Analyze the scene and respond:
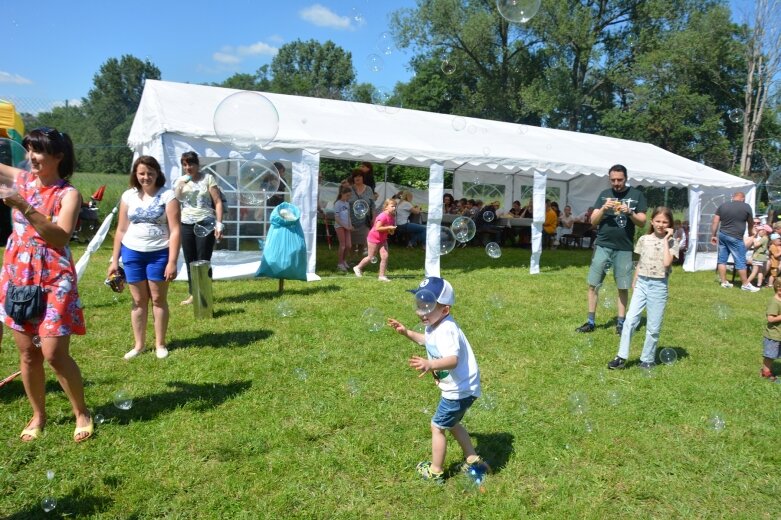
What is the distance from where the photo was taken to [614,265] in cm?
592

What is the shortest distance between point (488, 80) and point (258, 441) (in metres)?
35.2

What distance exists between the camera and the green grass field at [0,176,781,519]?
9.07 ft

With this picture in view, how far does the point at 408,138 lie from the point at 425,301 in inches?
309

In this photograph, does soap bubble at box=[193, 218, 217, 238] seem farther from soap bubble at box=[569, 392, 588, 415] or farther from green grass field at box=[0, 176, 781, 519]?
soap bubble at box=[569, 392, 588, 415]

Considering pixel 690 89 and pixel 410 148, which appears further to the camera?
pixel 690 89

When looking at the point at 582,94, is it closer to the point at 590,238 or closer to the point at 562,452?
the point at 590,238

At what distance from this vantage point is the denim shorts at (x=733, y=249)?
33.1 ft

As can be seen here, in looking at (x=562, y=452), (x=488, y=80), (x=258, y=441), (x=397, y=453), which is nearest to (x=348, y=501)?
(x=397, y=453)

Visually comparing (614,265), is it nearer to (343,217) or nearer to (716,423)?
(716,423)

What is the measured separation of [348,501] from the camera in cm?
275

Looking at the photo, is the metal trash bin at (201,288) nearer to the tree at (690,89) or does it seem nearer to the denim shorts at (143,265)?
the denim shorts at (143,265)

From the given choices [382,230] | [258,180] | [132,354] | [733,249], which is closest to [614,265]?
[382,230]

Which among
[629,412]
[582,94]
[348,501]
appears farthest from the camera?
[582,94]

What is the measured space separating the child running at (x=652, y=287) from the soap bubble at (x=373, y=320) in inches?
91.1
